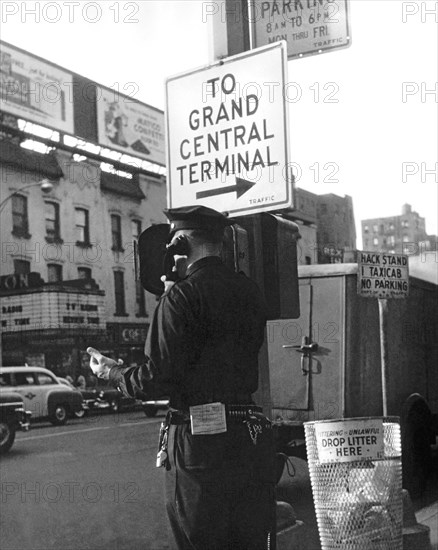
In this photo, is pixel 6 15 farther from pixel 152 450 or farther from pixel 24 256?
pixel 24 256

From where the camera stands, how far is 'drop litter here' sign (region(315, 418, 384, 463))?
4402 millimetres

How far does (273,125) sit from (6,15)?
333cm

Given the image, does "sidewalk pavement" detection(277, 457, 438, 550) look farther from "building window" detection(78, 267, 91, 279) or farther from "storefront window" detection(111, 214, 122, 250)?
"storefront window" detection(111, 214, 122, 250)

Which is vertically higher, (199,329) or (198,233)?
(198,233)

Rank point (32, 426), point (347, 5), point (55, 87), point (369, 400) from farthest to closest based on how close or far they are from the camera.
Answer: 1. point (55, 87)
2. point (32, 426)
3. point (369, 400)
4. point (347, 5)

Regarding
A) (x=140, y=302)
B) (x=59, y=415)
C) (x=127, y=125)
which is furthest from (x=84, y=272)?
(x=127, y=125)

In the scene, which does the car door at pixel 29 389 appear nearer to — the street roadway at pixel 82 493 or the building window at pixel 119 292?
the street roadway at pixel 82 493

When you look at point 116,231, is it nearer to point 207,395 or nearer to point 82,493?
→ point 82,493

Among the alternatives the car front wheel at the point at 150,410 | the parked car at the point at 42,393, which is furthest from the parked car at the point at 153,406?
the parked car at the point at 42,393

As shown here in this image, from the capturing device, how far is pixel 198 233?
3213 mm

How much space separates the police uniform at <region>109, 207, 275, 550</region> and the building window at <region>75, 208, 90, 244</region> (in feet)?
87.8

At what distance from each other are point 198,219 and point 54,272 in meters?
25.5

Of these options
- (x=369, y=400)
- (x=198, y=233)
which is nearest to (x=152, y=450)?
(x=369, y=400)

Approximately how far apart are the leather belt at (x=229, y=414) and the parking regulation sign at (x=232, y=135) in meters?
1.50
